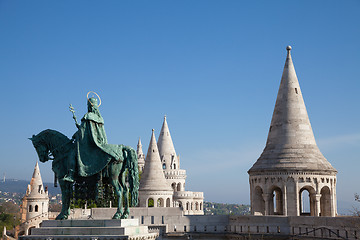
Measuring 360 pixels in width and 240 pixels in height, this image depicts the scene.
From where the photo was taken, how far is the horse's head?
1747 centimetres

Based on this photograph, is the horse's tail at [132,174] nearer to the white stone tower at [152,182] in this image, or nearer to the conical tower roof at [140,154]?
the white stone tower at [152,182]

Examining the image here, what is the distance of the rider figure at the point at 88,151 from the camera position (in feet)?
55.6

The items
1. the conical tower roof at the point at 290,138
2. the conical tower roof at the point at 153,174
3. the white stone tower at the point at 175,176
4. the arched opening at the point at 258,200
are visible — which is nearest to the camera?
the conical tower roof at the point at 290,138

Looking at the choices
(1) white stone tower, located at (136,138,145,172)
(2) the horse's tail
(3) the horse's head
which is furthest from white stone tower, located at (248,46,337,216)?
(1) white stone tower, located at (136,138,145,172)

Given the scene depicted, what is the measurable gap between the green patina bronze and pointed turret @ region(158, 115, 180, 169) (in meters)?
38.8

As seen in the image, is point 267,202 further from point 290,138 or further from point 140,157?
point 140,157

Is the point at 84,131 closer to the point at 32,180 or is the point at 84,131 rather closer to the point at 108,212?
the point at 108,212

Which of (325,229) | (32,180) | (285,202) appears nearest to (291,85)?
(285,202)

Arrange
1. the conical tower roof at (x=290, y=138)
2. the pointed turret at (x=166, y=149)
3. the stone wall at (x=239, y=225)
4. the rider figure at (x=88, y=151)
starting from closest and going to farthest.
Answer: the rider figure at (x=88, y=151), the stone wall at (x=239, y=225), the conical tower roof at (x=290, y=138), the pointed turret at (x=166, y=149)

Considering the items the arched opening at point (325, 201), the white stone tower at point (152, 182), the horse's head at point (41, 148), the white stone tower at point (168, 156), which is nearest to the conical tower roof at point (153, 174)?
the white stone tower at point (152, 182)

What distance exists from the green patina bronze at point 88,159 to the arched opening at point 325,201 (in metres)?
15.0

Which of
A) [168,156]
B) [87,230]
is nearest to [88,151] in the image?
[87,230]

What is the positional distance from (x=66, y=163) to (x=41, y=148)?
991 mm

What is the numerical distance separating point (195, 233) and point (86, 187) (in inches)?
426
